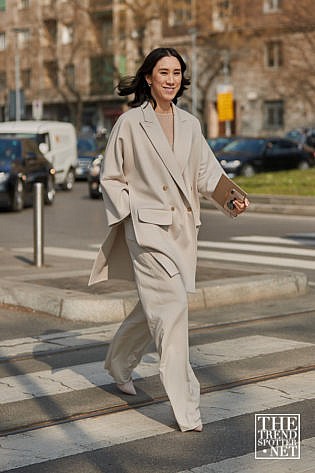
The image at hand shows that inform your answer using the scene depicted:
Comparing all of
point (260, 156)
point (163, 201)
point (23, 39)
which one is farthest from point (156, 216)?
point (23, 39)

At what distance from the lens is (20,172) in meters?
23.5

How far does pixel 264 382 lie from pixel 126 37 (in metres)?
54.4

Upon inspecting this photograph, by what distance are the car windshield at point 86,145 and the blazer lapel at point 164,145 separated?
31.8 meters

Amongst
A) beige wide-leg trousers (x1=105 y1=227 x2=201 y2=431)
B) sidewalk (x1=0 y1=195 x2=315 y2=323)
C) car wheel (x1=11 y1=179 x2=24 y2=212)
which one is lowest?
car wheel (x1=11 y1=179 x2=24 y2=212)

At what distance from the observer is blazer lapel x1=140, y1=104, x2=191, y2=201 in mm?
5754

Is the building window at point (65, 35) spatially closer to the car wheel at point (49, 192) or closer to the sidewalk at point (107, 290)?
the car wheel at point (49, 192)

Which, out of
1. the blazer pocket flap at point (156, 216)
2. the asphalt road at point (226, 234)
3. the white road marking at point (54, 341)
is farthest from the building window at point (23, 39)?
the blazer pocket flap at point (156, 216)

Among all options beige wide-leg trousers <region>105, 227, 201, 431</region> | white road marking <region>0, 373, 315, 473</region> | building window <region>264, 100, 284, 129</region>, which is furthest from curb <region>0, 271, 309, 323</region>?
building window <region>264, 100, 284, 129</region>

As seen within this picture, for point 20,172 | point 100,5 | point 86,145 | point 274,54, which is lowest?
point 86,145

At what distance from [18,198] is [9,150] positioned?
141 cm

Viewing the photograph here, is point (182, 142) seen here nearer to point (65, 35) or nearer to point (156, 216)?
point (156, 216)

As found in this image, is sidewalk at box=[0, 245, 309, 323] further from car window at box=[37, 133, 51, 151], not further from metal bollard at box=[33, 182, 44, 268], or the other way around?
car window at box=[37, 133, 51, 151]

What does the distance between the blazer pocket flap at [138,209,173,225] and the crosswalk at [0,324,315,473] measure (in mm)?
1027

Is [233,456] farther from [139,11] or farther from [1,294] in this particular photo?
[139,11]
